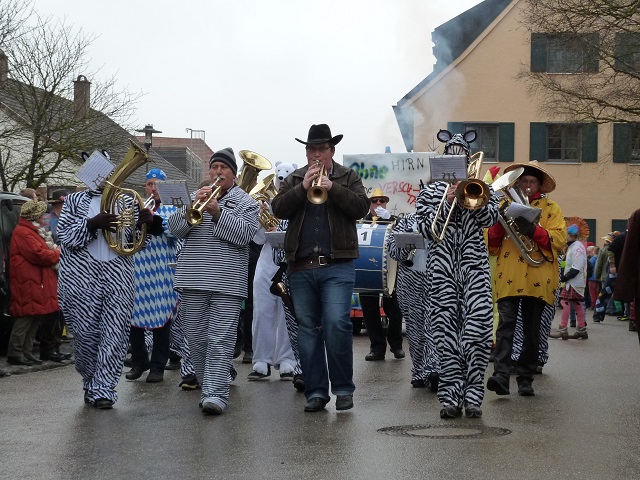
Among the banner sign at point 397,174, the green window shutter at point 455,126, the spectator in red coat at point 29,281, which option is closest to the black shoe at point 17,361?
the spectator in red coat at point 29,281

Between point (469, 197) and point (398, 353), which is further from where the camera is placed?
point (398, 353)

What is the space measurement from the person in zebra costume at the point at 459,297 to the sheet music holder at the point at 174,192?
170 cm

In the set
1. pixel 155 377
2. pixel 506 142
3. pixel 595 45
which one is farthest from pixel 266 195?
pixel 506 142

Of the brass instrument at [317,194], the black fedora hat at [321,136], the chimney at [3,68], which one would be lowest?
the brass instrument at [317,194]

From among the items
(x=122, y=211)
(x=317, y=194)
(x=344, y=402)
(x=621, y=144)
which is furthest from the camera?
(x=621, y=144)

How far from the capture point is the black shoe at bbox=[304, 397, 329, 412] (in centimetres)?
953

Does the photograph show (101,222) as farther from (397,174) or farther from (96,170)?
(397,174)

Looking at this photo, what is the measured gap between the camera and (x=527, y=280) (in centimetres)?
1060

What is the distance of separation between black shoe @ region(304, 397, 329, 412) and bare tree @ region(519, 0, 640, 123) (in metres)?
18.8

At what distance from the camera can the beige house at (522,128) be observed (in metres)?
44.2

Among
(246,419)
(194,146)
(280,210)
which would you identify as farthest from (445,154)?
(194,146)

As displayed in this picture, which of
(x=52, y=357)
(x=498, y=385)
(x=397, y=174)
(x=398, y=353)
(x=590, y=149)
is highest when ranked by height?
(x=590, y=149)

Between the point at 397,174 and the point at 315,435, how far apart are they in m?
15.9

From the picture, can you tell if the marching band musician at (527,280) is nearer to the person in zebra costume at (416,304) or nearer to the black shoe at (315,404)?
the person in zebra costume at (416,304)
